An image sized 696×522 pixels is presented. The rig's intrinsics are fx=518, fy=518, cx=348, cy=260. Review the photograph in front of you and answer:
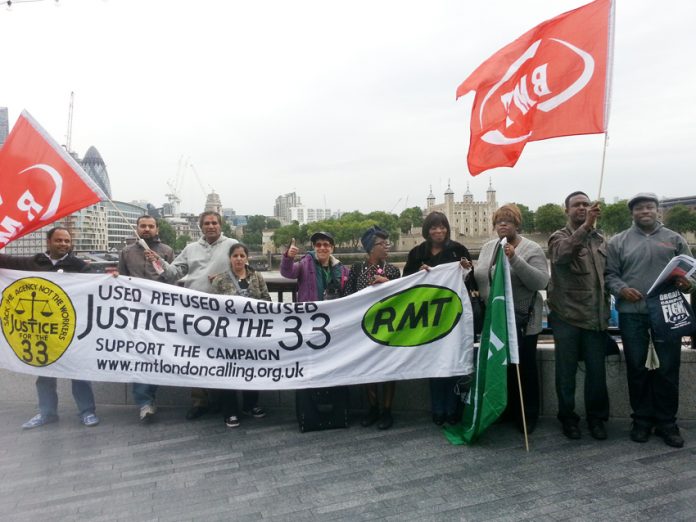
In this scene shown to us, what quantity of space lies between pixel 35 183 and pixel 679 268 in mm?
5537

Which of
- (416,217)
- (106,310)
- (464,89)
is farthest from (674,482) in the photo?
(416,217)

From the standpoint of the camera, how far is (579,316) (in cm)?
435

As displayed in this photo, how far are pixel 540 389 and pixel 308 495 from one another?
2.61 m

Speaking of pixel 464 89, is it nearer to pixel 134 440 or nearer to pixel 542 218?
pixel 134 440

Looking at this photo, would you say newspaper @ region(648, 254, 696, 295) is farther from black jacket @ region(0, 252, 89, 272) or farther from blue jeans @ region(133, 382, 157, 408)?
black jacket @ region(0, 252, 89, 272)

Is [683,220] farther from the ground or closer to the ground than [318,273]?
closer to the ground

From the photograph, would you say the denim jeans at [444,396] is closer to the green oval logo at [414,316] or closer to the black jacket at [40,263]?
the green oval logo at [414,316]

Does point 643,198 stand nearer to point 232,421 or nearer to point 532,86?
point 532,86

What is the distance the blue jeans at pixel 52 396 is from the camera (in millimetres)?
5160

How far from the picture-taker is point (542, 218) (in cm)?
10025

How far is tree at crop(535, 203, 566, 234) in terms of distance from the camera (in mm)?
97125

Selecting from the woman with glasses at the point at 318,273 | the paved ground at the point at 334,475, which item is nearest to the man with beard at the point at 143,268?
the paved ground at the point at 334,475

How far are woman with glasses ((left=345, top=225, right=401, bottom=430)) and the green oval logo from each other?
261 millimetres

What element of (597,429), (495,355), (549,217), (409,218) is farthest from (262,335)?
(409,218)
